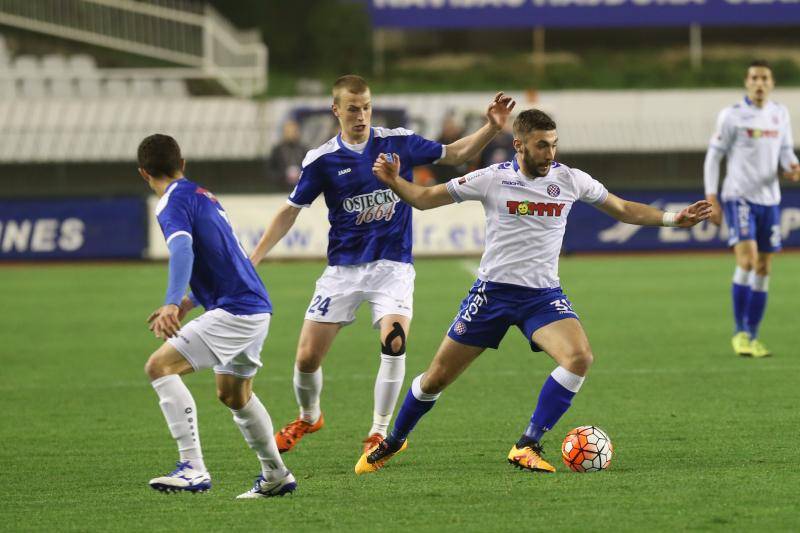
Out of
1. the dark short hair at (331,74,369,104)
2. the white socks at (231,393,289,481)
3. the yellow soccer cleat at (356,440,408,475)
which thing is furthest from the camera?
the dark short hair at (331,74,369,104)

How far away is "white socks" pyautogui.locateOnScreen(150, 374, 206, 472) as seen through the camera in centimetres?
597

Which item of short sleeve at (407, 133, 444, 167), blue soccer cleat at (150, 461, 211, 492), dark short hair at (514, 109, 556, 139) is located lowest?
blue soccer cleat at (150, 461, 211, 492)

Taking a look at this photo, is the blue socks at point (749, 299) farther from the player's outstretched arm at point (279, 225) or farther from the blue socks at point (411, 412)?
the blue socks at point (411, 412)

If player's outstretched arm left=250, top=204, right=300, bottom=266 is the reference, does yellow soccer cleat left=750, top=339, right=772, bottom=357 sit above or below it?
below

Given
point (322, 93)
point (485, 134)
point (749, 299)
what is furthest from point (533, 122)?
point (322, 93)

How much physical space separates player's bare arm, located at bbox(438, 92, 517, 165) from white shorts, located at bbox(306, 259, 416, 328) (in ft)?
2.39

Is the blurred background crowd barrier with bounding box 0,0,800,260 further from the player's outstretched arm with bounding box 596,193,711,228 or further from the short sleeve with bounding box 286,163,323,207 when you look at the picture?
the player's outstretched arm with bounding box 596,193,711,228

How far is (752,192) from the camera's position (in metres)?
11.1

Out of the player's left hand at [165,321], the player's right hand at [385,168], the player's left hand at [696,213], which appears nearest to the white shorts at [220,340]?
the player's left hand at [165,321]

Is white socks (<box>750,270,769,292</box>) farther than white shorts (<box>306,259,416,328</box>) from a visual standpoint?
Yes

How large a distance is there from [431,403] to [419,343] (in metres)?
5.38

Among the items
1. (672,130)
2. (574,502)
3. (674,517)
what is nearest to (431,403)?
(574,502)

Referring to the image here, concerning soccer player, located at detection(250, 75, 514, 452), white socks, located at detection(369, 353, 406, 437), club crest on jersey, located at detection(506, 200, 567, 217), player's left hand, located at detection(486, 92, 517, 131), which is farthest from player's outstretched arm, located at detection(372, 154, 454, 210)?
white socks, located at detection(369, 353, 406, 437)

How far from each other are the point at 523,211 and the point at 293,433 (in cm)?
202
